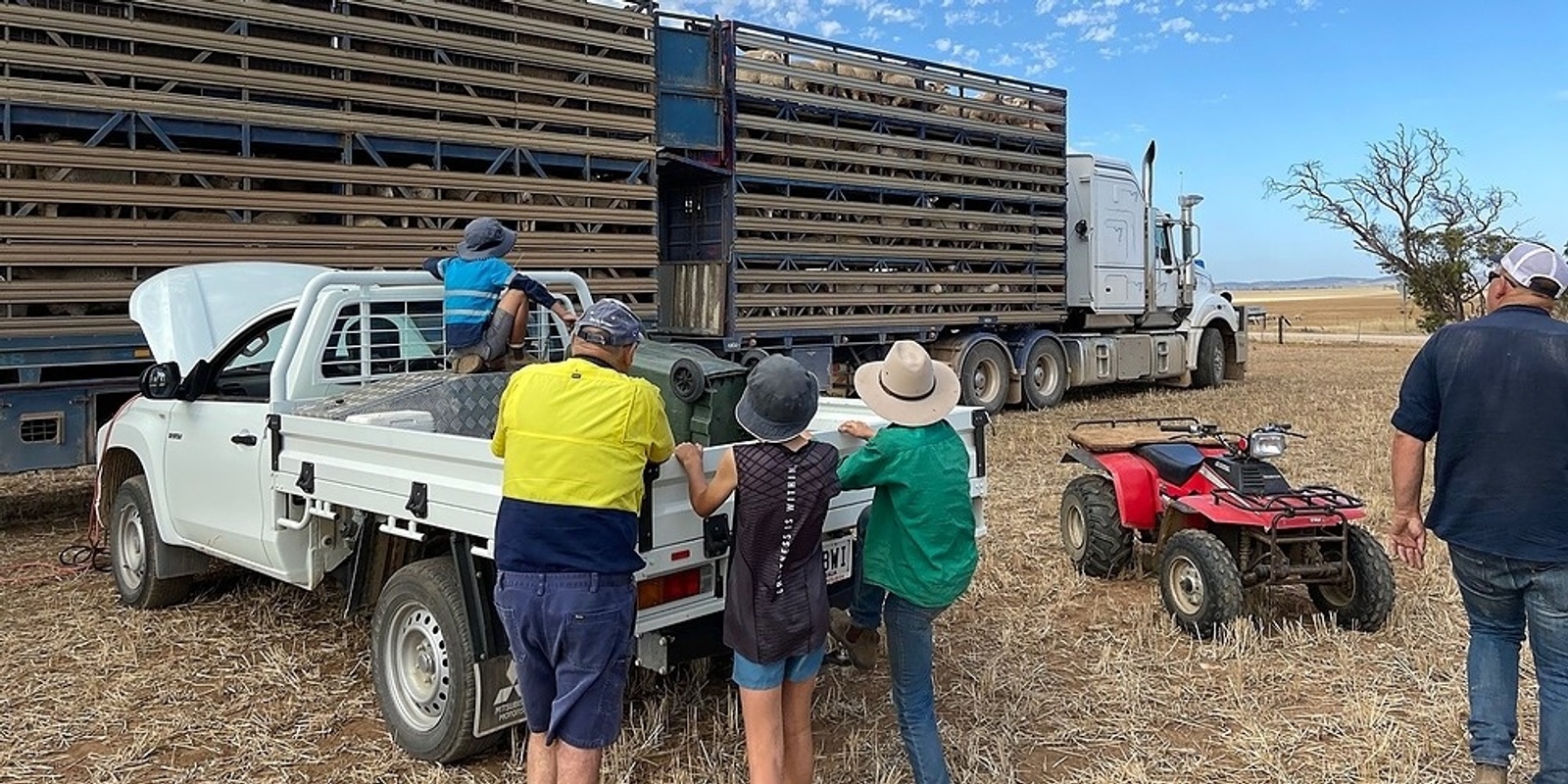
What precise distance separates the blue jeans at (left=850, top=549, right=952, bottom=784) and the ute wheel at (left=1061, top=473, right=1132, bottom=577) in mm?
2853

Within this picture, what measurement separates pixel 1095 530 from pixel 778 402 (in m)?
3.43

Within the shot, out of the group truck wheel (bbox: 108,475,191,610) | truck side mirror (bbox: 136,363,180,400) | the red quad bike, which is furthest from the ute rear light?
truck wheel (bbox: 108,475,191,610)

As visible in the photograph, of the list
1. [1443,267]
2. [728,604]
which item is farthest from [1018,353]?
[1443,267]

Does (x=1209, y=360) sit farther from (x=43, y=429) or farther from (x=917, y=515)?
(x=917, y=515)

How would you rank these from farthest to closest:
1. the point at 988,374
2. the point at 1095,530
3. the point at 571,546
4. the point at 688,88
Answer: the point at 988,374 < the point at 688,88 < the point at 1095,530 < the point at 571,546

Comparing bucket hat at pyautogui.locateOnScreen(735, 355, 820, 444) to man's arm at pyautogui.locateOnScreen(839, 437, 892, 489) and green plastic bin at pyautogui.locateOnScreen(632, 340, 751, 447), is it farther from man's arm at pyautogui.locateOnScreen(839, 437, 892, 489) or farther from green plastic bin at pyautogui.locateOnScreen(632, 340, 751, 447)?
green plastic bin at pyautogui.locateOnScreen(632, 340, 751, 447)

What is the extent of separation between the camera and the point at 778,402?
119 inches

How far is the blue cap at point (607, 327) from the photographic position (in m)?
3.04

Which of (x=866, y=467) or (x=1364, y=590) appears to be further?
(x=1364, y=590)

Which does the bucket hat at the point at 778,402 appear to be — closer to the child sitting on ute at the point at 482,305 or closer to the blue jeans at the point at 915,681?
the blue jeans at the point at 915,681

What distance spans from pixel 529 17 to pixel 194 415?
18.7 feet

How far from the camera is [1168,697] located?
14.1 ft

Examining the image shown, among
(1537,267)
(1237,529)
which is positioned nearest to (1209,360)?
(1237,529)

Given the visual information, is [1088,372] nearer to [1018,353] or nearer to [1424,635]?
[1018,353]
